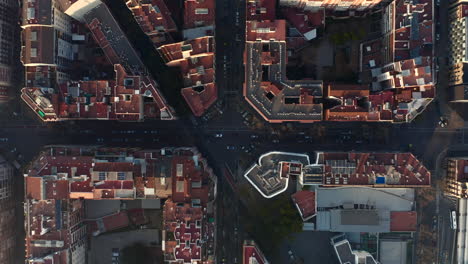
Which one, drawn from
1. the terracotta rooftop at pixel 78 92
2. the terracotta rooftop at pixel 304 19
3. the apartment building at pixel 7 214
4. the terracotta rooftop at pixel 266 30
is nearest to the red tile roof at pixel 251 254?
the terracotta rooftop at pixel 78 92

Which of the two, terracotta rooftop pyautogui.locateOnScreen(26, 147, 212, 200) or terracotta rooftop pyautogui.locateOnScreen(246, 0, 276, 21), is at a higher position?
terracotta rooftop pyautogui.locateOnScreen(246, 0, 276, 21)

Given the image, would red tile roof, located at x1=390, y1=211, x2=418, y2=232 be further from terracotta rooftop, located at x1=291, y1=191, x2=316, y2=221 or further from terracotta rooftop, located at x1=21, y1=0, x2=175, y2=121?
terracotta rooftop, located at x1=21, y1=0, x2=175, y2=121

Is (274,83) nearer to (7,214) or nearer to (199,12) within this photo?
(199,12)

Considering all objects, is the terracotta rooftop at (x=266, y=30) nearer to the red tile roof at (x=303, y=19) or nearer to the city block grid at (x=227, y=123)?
the city block grid at (x=227, y=123)

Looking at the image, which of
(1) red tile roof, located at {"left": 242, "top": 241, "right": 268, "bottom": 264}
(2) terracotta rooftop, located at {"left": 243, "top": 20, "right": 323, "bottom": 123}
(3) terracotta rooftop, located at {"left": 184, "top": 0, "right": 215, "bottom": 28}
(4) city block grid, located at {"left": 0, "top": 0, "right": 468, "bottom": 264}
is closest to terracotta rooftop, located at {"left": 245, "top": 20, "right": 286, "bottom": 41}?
(2) terracotta rooftop, located at {"left": 243, "top": 20, "right": 323, "bottom": 123}

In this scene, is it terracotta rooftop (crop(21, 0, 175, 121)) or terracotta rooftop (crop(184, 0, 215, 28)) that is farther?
terracotta rooftop (crop(184, 0, 215, 28))

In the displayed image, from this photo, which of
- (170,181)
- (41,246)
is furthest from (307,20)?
(41,246)

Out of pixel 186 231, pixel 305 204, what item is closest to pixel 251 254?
pixel 186 231

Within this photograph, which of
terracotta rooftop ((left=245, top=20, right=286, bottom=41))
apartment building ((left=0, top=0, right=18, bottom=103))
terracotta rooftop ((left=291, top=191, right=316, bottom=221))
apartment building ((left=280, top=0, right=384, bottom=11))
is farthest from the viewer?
terracotta rooftop ((left=291, top=191, right=316, bottom=221))

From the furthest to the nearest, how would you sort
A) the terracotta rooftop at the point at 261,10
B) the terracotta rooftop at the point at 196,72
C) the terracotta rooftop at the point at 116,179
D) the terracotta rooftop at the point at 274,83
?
1. the terracotta rooftop at the point at 196,72
2. the terracotta rooftop at the point at 261,10
3. the terracotta rooftop at the point at 274,83
4. the terracotta rooftop at the point at 116,179
